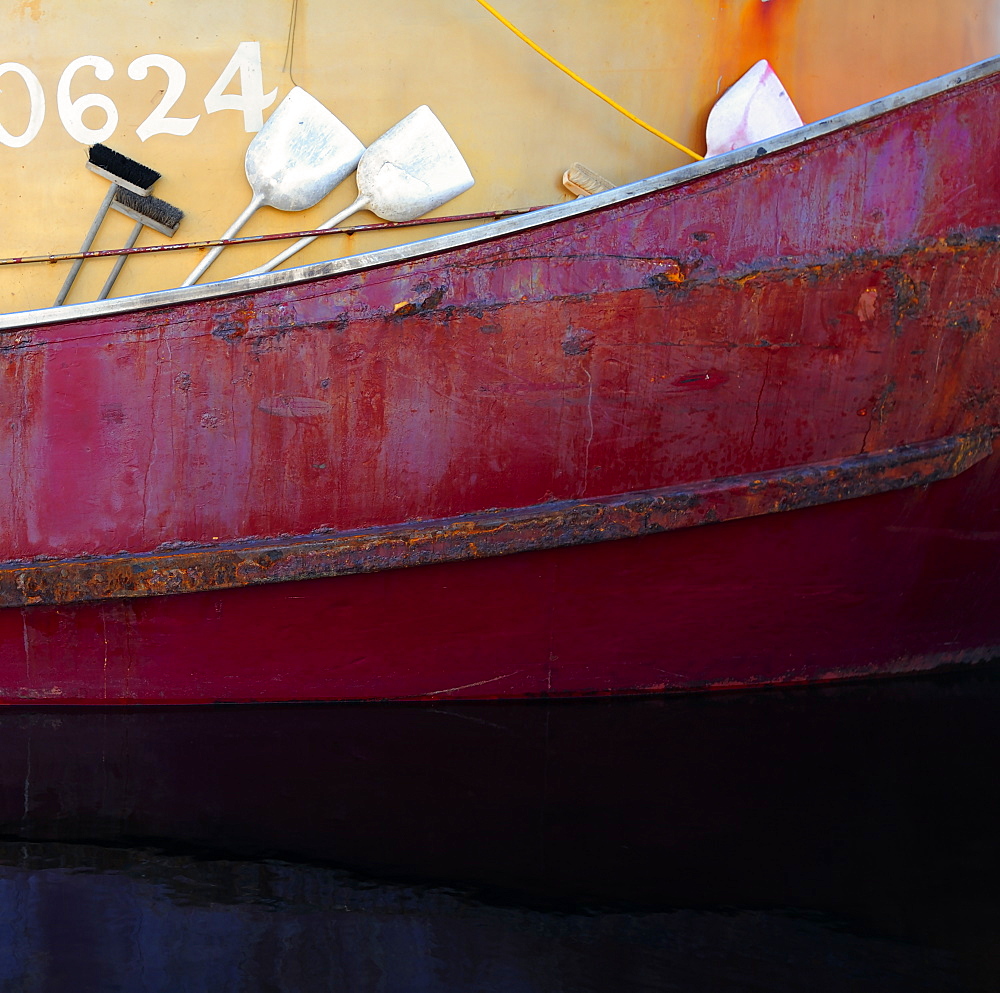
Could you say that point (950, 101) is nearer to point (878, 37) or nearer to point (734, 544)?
point (878, 37)

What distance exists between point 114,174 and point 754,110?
195cm

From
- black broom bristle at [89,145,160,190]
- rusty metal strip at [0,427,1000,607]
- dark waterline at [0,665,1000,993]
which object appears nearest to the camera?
dark waterline at [0,665,1000,993]

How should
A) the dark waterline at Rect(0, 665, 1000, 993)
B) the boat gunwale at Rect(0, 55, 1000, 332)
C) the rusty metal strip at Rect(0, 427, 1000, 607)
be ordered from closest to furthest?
1. the dark waterline at Rect(0, 665, 1000, 993)
2. the boat gunwale at Rect(0, 55, 1000, 332)
3. the rusty metal strip at Rect(0, 427, 1000, 607)

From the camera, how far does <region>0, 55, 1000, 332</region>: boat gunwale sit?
110 inches

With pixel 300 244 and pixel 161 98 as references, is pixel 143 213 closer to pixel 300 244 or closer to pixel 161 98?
pixel 161 98

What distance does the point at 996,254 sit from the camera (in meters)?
2.92

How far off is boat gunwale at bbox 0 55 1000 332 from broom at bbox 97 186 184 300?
229 mm

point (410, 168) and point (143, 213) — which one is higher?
point (410, 168)

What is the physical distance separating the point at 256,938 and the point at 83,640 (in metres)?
1.41

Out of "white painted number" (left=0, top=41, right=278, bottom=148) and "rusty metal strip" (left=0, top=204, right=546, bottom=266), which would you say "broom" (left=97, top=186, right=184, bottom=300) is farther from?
"white painted number" (left=0, top=41, right=278, bottom=148)

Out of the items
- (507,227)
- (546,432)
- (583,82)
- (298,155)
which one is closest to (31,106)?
(298,155)

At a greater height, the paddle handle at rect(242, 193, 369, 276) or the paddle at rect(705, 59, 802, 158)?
the paddle at rect(705, 59, 802, 158)

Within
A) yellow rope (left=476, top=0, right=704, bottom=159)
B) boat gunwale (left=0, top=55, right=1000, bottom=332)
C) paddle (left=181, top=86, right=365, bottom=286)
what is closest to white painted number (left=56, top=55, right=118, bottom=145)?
paddle (left=181, top=86, right=365, bottom=286)

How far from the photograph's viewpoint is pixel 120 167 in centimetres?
307
